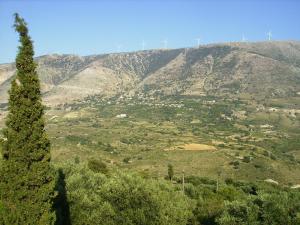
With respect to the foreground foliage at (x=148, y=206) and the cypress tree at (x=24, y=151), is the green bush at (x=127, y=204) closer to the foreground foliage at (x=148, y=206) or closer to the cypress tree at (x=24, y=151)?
the foreground foliage at (x=148, y=206)

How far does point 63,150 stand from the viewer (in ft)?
482

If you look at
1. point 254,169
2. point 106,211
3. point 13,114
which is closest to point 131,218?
point 106,211

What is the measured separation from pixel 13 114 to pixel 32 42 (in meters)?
4.22

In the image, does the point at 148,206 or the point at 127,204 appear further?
the point at 127,204

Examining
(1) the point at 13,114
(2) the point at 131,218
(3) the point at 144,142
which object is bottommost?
(3) the point at 144,142

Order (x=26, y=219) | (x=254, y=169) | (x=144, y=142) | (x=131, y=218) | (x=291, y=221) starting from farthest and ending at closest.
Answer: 1. (x=144, y=142)
2. (x=254, y=169)
3. (x=131, y=218)
4. (x=291, y=221)
5. (x=26, y=219)

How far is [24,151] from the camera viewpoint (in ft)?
78.8

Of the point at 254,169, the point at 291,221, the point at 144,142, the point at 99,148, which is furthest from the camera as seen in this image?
the point at 144,142

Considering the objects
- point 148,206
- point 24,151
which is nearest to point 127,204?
point 148,206

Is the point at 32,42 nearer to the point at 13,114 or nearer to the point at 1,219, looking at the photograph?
the point at 13,114

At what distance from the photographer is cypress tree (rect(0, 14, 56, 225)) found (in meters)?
23.9

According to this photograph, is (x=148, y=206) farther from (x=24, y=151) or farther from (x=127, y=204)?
(x=24, y=151)

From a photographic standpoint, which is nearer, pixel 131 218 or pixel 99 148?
pixel 131 218

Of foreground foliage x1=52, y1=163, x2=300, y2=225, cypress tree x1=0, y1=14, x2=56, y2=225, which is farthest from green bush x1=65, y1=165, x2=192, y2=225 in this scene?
cypress tree x1=0, y1=14, x2=56, y2=225
